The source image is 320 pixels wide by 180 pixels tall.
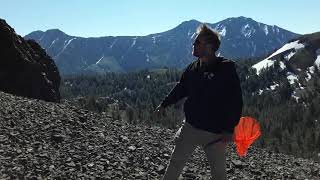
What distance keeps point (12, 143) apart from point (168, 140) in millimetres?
10239

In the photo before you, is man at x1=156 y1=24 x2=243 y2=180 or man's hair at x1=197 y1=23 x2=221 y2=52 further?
man's hair at x1=197 y1=23 x2=221 y2=52

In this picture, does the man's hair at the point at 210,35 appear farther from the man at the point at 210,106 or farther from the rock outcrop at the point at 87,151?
the rock outcrop at the point at 87,151

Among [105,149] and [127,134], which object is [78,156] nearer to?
[105,149]

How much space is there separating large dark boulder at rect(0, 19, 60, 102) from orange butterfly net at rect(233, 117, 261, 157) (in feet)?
105

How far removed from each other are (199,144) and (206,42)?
6.40ft

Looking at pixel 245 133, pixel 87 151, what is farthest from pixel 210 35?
pixel 87 151

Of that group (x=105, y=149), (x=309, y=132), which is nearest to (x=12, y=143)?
(x=105, y=149)

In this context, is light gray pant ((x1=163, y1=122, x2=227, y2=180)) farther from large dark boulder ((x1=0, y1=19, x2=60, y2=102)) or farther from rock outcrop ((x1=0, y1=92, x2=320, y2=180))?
large dark boulder ((x1=0, y1=19, x2=60, y2=102))

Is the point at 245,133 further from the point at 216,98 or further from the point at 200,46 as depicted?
the point at 200,46

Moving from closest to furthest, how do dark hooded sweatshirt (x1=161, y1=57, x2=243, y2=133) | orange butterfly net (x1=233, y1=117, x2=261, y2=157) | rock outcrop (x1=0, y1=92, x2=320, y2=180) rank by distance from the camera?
1. dark hooded sweatshirt (x1=161, y1=57, x2=243, y2=133)
2. orange butterfly net (x1=233, y1=117, x2=261, y2=157)
3. rock outcrop (x1=0, y1=92, x2=320, y2=180)

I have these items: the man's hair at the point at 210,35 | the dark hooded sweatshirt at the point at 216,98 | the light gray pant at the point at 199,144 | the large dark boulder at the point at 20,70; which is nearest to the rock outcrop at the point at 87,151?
the light gray pant at the point at 199,144

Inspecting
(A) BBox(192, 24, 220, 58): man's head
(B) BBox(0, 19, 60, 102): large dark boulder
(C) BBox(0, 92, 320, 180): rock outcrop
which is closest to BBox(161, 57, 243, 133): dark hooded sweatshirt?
(A) BBox(192, 24, 220, 58): man's head

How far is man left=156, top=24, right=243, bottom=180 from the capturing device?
31.3 ft

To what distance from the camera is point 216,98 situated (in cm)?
961
